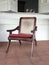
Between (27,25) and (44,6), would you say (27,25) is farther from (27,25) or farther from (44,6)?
(44,6)

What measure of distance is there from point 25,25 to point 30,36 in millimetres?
1004

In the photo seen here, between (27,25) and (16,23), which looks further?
(16,23)

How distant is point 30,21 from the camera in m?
4.65

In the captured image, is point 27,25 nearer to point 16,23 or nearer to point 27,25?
point 27,25

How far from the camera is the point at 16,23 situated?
573 cm

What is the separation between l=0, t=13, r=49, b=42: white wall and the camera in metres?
5.52

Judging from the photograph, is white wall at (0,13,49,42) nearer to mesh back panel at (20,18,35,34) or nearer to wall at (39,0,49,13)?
wall at (39,0,49,13)

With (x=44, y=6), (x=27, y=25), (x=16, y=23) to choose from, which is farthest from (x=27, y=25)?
(x=44, y=6)

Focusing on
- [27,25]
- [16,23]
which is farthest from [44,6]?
[27,25]

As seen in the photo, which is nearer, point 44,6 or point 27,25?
point 27,25

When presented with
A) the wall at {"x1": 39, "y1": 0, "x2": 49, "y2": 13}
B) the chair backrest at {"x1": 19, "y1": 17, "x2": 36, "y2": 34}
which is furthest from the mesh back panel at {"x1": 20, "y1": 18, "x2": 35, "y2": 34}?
the wall at {"x1": 39, "y1": 0, "x2": 49, "y2": 13}

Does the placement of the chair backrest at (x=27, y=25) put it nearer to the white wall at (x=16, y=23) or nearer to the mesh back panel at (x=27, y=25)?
the mesh back panel at (x=27, y=25)

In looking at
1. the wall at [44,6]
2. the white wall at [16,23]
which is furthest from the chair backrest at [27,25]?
the wall at [44,6]

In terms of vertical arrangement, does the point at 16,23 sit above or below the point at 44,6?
below
